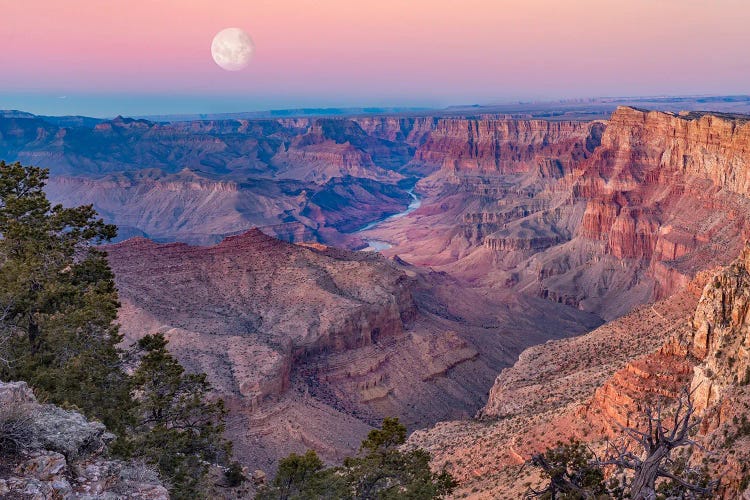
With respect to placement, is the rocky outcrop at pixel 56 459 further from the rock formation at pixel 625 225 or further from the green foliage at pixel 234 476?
the rock formation at pixel 625 225

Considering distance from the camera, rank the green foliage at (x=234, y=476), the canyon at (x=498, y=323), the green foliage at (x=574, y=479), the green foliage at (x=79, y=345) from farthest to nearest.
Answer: the canyon at (x=498, y=323), the green foliage at (x=234, y=476), the green foliage at (x=79, y=345), the green foliage at (x=574, y=479)

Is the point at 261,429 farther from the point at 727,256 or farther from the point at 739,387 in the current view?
the point at 727,256

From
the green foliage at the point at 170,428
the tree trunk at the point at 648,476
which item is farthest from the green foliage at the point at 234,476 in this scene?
the tree trunk at the point at 648,476

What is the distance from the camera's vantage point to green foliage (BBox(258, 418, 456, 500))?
2295cm

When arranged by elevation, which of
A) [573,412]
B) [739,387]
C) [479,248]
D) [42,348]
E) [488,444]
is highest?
[42,348]

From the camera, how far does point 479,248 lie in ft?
480

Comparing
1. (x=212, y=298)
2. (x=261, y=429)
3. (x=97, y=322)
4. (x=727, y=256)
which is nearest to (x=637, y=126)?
(x=727, y=256)

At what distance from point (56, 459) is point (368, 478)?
493 inches

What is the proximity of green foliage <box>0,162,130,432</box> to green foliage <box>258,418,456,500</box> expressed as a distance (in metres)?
6.50

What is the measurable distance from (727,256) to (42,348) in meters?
83.7

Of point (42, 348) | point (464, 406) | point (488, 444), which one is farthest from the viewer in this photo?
point (464, 406)

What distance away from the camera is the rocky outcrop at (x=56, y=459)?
42.7ft

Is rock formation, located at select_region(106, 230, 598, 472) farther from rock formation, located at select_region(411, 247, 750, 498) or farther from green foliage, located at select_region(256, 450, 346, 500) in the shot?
green foliage, located at select_region(256, 450, 346, 500)

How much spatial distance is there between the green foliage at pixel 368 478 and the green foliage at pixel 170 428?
284 cm
